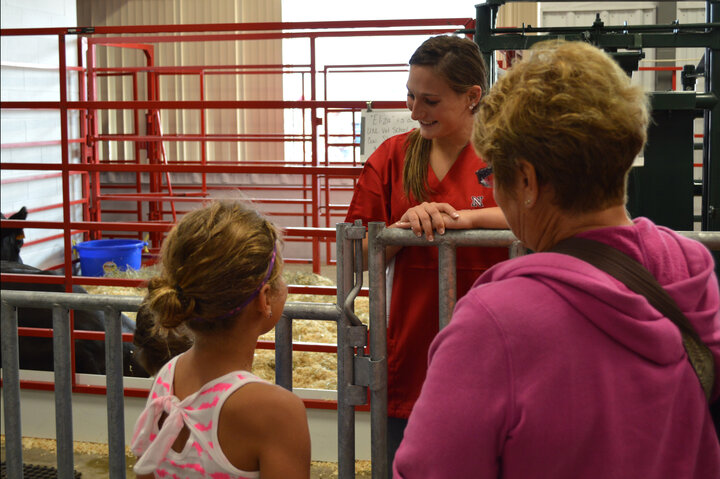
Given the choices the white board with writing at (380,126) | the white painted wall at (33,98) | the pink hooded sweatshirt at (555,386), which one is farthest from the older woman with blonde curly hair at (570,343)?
the white painted wall at (33,98)

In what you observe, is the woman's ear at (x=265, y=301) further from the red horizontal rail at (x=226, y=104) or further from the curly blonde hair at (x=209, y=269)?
the red horizontal rail at (x=226, y=104)

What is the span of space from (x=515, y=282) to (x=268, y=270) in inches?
20.7

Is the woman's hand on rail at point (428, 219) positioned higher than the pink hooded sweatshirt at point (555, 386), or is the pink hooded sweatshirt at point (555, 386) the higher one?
the woman's hand on rail at point (428, 219)

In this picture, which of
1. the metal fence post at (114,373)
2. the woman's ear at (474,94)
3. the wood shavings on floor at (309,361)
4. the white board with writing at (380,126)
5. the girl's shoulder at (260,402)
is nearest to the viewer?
the girl's shoulder at (260,402)

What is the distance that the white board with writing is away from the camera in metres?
3.04

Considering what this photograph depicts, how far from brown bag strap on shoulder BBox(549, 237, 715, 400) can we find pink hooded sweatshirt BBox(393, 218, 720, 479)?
0.05 ft

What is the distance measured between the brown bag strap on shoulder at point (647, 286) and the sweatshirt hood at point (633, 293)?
11mm

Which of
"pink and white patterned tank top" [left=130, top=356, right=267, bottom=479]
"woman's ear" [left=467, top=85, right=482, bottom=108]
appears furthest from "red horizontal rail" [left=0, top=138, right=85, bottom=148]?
"pink and white patterned tank top" [left=130, top=356, right=267, bottom=479]

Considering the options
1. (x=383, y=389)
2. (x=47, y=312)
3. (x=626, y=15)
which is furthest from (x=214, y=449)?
(x=626, y=15)

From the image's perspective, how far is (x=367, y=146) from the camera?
3.04 meters

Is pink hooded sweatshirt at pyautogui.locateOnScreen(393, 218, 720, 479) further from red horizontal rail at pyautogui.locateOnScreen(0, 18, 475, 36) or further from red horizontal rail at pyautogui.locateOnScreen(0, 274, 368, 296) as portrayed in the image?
red horizontal rail at pyautogui.locateOnScreen(0, 18, 475, 36)

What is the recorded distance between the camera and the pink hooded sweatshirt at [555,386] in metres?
0.73

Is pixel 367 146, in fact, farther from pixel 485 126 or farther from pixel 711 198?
pixel 485 126

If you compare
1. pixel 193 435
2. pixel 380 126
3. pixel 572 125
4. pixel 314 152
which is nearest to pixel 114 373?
pixel 193 435
